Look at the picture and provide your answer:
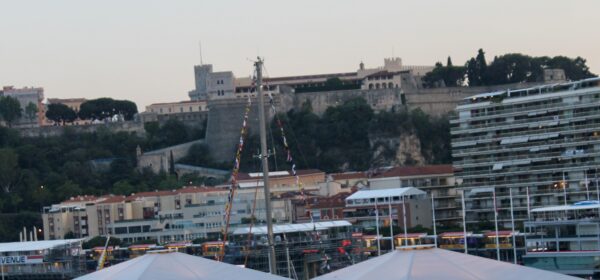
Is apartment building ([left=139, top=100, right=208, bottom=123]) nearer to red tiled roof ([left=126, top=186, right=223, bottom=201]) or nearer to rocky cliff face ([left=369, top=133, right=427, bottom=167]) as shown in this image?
rocky cliff face ([left=369, top=133, right=427, bottom=167])

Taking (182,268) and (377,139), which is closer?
(182,268)

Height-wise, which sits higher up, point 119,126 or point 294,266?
point 119,126

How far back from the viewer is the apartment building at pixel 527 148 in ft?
229

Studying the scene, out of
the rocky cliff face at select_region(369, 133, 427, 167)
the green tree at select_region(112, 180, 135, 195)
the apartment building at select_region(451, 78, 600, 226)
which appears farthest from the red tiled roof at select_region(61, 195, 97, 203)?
the apartment building at select_region(451, 78, 600, 226)

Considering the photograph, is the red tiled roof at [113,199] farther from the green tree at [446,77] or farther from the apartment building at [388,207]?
the green tree at [446,77]

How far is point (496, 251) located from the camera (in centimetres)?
5725

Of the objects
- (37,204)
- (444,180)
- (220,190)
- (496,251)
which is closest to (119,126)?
(37,204)

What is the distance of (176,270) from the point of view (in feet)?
96.3

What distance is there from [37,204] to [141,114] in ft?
89.4

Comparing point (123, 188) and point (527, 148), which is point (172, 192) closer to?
point (123, 188)

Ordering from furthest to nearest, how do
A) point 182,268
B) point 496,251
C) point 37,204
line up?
point 37,204 < point 496,251 < point 182,268

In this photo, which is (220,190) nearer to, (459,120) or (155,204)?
(155,204)

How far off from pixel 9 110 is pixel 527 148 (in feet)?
191

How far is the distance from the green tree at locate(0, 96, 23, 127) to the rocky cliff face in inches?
1274
